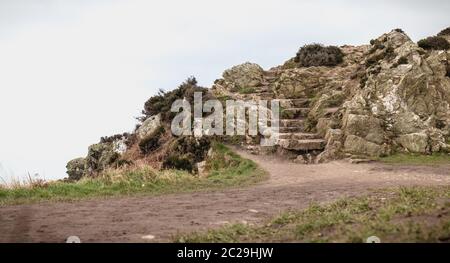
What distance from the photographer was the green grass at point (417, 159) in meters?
18.5

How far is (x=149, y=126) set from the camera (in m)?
29.8

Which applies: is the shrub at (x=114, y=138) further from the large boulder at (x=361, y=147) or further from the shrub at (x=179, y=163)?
the large boulder at (x=361, y=147)

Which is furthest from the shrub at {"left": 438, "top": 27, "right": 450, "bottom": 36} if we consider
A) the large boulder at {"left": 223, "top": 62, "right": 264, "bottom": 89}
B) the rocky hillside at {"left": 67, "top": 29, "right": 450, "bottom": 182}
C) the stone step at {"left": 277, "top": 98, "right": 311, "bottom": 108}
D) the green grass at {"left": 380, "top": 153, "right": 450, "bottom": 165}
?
the green grass at {"left": 380, "top": 153, "right": 450, "bottom": 165}

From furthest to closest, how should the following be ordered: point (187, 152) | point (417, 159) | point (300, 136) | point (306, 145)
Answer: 1. point (187, 152)
2. point (300, 136)
3. point (306, 145)
4. point (417, 159)

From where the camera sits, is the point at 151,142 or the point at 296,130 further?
the point at 151,142

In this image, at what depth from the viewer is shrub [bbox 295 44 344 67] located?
3534 cm

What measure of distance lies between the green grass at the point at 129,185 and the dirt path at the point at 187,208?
1.15m

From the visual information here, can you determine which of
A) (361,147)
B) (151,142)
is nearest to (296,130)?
(361,147)

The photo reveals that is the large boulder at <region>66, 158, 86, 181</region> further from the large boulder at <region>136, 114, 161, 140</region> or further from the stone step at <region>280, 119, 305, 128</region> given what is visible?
the stone step at <region>280, 119, 305, 128</region>

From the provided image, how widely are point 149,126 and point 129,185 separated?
48.1 ft

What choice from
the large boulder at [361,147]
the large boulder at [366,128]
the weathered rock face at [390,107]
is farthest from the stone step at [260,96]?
the large boulder at [361,147]

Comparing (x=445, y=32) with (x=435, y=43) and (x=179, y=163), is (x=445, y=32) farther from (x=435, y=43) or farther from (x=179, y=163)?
(x=179, y=163)
